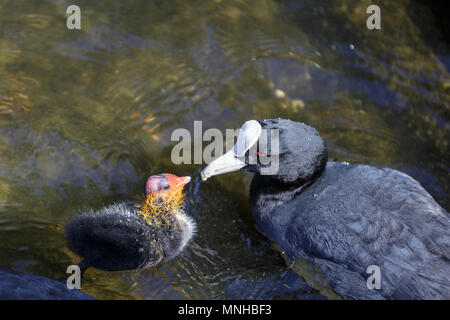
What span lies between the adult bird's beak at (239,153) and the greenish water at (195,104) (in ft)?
1.45

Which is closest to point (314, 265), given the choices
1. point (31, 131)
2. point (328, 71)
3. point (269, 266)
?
point (269, 266)

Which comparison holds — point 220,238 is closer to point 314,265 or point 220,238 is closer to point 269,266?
point 269,266

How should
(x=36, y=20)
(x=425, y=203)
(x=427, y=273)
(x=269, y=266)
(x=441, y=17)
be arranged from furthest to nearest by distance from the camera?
1. (x=441, y=17)
2. (x=36, y=20)
3. (x=269, y=266)
4. (x=425, y=203)
5. (x=427, y=273)

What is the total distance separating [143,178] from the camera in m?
3.30

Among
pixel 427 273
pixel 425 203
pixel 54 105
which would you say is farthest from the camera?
A: pixel 54 105

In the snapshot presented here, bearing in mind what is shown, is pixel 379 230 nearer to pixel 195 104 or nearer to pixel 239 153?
pixel 239 153

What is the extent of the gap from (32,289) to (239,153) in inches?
56.5

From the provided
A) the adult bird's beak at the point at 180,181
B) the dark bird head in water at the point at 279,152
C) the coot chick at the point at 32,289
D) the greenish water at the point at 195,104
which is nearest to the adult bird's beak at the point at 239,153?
the dark bird head in water at the point at 279,152

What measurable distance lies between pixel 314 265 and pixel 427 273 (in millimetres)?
684

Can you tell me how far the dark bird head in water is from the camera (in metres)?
2.87

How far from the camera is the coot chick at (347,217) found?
265cm

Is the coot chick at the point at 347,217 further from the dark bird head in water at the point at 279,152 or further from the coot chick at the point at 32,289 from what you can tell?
the coot chick at the point at 32,289

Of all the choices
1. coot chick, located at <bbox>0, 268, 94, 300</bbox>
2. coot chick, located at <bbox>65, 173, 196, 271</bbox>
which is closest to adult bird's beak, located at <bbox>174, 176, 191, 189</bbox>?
coot chick, located at <bbox>65, 173, 196, 271</bbox>

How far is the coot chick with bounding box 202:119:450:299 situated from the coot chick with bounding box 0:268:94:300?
1064 millimetres
